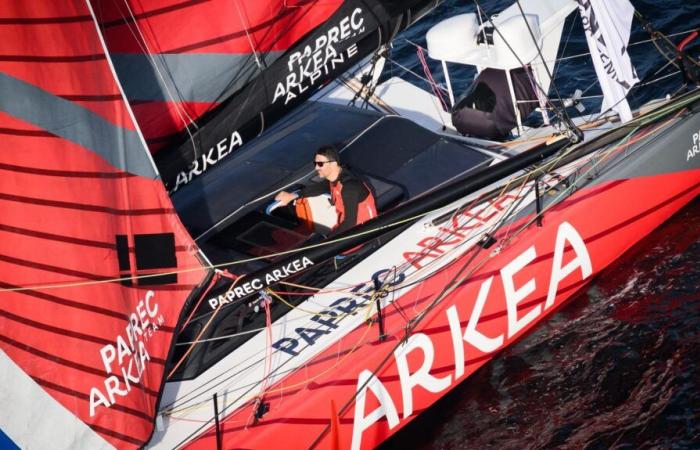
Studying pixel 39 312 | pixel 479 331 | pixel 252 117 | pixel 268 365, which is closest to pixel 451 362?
pixel 479 331

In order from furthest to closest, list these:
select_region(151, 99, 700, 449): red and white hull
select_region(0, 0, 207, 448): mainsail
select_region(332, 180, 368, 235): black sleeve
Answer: select_region(332, 180, 368, 235): black sleeve, select_region(151, 99, 700, 449): red and white hull, select_region(0, 0, 207, 448): mainsail

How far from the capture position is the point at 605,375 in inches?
293

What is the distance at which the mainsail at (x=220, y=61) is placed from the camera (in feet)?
20.2

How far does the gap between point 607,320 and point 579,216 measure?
81 centimetres

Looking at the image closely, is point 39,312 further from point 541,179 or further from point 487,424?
point 541,179

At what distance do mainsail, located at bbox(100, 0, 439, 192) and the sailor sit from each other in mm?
900

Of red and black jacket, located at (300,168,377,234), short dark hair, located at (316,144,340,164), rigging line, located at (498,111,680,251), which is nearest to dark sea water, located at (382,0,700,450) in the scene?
rigging line, located at (498,111,680,251)

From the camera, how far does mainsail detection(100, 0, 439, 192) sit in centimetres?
614

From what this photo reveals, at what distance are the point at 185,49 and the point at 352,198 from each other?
1779 mm

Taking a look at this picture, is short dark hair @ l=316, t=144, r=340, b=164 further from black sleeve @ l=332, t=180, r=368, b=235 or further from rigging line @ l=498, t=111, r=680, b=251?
rigging line @ l=498, t=111, r=680, b=251

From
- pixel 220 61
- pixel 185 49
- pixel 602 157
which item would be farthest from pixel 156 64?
pixel 602 157

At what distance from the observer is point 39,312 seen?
5945 mm

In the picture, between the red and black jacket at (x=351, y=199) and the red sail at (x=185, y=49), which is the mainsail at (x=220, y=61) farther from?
the red and black jacket at (x=351, y=199)

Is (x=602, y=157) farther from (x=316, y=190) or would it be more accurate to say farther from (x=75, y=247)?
(x=75, y=247)
